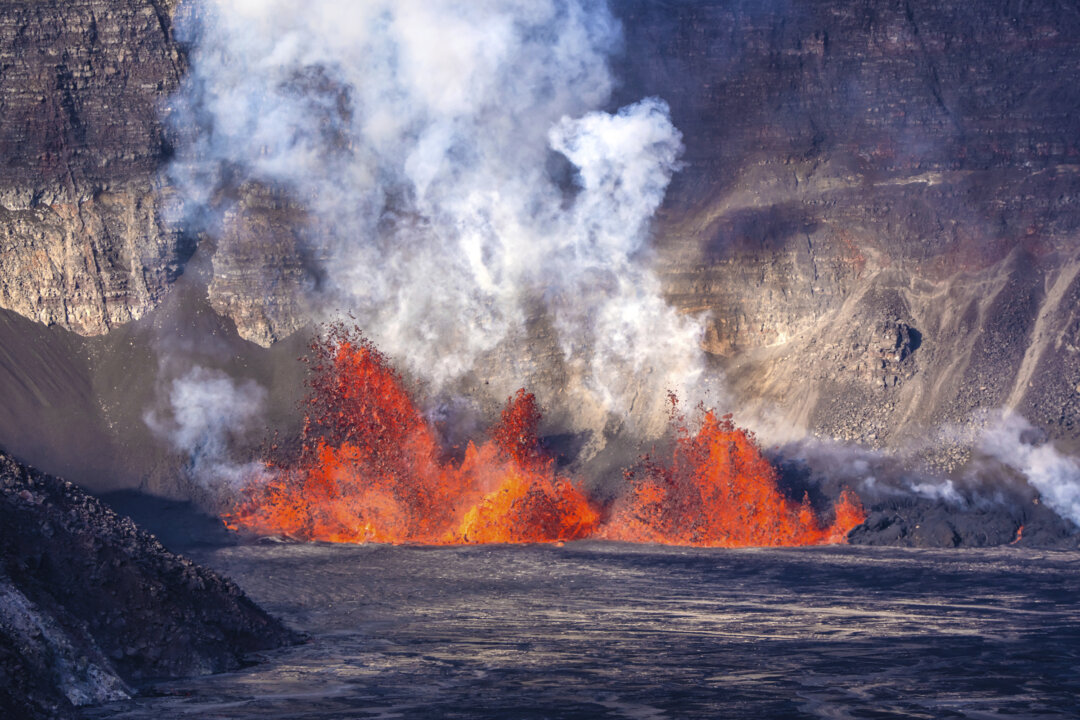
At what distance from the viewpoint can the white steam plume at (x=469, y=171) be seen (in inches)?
1783

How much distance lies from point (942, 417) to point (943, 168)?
37.5ft

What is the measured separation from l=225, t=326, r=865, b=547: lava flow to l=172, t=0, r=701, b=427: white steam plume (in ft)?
9.62

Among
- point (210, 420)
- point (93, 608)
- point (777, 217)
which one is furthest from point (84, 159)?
point (93, 608)

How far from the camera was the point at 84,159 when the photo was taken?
49250 millimetres

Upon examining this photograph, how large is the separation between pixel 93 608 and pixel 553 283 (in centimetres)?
3109

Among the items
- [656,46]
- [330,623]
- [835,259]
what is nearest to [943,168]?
[835,259]

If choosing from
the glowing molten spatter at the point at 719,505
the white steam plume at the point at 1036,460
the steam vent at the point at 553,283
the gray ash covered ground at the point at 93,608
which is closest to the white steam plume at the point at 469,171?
the steam vent at the point at 553,283

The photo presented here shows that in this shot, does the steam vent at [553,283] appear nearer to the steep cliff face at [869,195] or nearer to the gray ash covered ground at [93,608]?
the steep cliff face at [869,195]

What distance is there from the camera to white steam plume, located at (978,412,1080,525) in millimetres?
34750

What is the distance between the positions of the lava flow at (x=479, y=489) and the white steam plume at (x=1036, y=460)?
5263mm

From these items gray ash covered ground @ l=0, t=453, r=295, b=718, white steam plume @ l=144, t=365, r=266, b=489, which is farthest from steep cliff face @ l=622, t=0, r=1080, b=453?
gray ash covered ground @ l=0, t=453, r=295, b=718

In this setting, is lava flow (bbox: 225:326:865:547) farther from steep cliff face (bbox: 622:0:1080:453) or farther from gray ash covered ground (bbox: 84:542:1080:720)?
steep cliff face (bbox: 622:0:1080:453)

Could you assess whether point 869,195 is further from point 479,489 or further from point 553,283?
point 479,489

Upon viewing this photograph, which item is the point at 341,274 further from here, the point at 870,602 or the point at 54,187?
the point at 870,602
